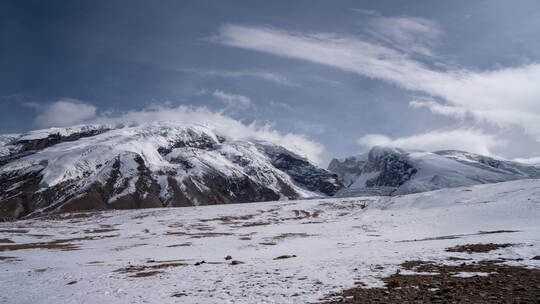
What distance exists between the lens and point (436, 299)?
1307 centimetres

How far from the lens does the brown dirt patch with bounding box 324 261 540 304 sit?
42.7 feet

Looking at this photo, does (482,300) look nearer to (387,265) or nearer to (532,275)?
(532,275)

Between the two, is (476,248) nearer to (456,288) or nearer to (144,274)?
(456,288)

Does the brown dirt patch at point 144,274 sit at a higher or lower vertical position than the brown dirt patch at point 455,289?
lower

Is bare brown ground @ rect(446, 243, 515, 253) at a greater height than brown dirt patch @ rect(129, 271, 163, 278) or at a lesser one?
greater

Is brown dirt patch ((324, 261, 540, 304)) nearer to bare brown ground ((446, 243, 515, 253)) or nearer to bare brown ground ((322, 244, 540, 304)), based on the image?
bare brown ground ((322, 244, 540, 304))

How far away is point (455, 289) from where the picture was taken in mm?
14281

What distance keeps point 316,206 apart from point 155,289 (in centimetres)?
13888

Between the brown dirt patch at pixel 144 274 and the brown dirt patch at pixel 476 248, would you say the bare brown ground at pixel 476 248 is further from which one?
the brown dirt patch at pixel 144 274

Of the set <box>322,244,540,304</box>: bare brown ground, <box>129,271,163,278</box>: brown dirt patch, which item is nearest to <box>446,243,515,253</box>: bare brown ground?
<box>322,244,540,304</box>: bare brown ground

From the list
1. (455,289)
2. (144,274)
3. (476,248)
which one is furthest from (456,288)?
(144,274)

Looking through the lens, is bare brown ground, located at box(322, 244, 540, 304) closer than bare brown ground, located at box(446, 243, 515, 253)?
Yes

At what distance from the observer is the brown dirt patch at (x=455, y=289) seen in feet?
42.7

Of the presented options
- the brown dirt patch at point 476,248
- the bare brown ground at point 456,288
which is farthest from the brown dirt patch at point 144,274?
the brown dirt patch at point 476,248
